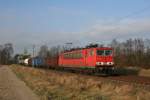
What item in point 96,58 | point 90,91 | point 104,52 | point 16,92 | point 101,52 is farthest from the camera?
point 104,52

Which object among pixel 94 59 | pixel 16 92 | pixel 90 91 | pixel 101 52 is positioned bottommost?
pixel 16 92

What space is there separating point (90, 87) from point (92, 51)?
16.0 meters

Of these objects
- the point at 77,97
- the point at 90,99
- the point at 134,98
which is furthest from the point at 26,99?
the point at 134,98

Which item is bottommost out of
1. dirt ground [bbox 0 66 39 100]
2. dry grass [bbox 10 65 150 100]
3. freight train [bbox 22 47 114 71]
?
dirt ground [bbox 0 66 39 100]

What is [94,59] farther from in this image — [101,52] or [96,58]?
[101,52]

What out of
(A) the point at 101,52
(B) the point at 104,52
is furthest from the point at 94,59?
(B) the point at 104,52

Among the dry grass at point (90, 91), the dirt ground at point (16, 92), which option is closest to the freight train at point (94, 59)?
the dirt ground at point (16, 92)

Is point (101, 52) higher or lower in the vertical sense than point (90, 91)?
higher

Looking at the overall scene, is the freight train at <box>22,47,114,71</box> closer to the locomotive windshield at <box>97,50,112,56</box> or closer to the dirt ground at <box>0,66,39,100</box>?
the locomotive windshield at <box>97,50,112,56</box>

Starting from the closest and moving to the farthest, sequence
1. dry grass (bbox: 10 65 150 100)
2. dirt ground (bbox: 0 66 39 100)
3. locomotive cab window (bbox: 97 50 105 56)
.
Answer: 1. dry grass (bbox: 10 65 150 100)
2. dirt ground (bbox: 0 66 39 100)
3. locomotive cab window (bbox: 97 50 105 56)

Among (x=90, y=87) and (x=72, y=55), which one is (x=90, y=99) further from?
(x=72, y=55)

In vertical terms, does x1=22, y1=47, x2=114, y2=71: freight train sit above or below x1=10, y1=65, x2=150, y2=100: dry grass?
above

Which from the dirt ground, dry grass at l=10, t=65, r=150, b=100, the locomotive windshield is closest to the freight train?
the locomotive windshield

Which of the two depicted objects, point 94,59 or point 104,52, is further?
point 104,52
